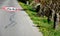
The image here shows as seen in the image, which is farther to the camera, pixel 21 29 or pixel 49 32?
pixel 21 29

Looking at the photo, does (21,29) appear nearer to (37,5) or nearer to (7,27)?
(7,27)

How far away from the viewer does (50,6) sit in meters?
14.2

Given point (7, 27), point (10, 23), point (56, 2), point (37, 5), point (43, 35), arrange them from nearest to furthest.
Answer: point (43, 35) → point (56, 2) → point (7, 27) → point (10, 23) → point (37, 5)

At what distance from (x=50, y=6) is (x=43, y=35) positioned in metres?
2.31

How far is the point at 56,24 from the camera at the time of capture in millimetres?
13805

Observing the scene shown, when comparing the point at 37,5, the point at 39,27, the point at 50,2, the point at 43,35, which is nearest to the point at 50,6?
the point at 50,2

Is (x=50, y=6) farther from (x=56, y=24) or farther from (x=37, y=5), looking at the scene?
(x=37, y=5)

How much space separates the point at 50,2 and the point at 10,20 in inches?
161

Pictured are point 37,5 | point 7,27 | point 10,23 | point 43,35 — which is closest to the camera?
point 43,35

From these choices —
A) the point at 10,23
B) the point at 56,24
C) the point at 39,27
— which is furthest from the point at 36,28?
the point at 10,23

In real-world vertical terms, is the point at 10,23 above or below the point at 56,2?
below

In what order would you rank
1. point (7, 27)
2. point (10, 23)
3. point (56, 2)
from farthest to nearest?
point (10, 23)
point (7, 27)
point (56, 2)

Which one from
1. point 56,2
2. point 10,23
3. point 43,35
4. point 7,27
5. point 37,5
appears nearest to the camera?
point 43,35

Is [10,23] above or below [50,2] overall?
below
